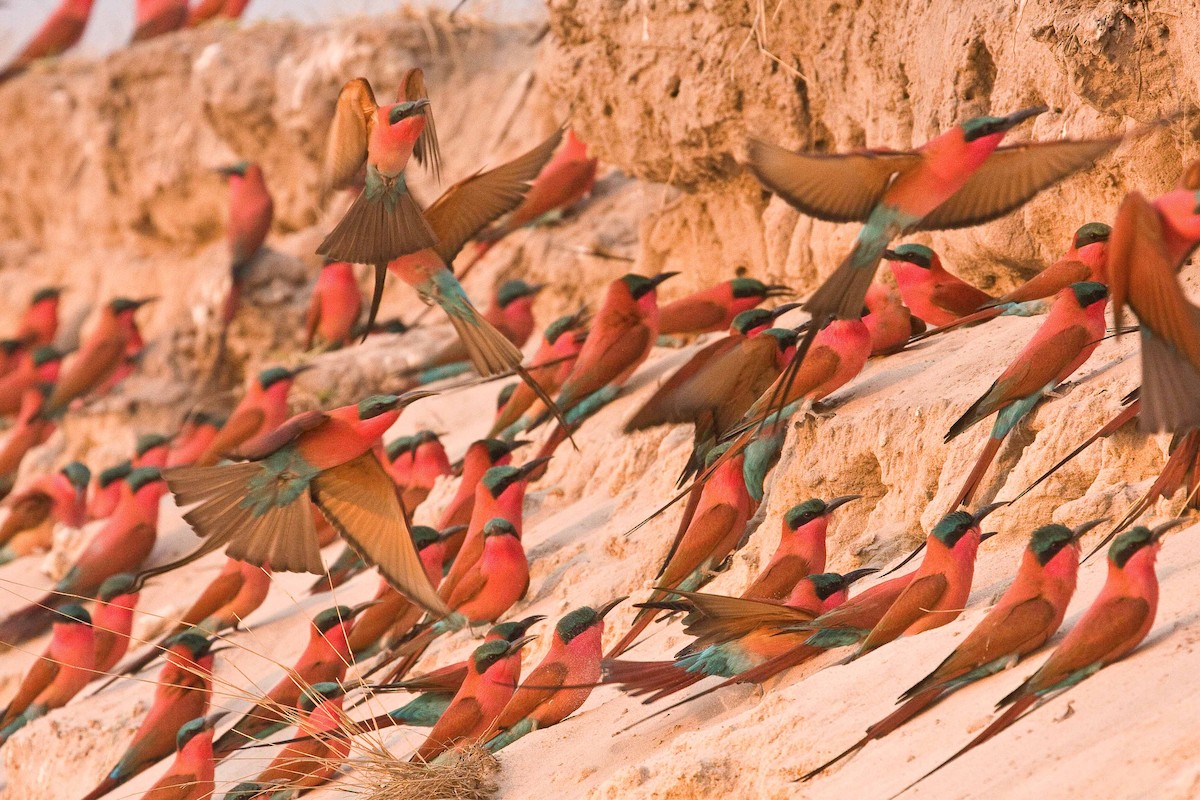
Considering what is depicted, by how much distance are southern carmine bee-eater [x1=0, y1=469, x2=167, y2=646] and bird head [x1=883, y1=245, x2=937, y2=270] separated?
4061 millimetres

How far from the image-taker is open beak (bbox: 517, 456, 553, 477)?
20.1 ft

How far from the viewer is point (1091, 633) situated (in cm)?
326

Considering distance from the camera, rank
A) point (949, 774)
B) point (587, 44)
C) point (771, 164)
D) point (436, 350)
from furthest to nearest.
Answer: point (436, 350) < point (587, 44) < point (771, 164) < point (949, 774)

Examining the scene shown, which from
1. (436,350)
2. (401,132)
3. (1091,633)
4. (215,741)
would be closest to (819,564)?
(1091,633)

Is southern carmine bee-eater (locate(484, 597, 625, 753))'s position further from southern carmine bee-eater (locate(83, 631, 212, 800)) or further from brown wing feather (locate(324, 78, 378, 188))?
brown wing feather (locate(324, 78, 378, 188))

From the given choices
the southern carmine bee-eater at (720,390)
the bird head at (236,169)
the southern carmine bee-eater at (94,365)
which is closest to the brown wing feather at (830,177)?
the southern carmine bee-eater at (720,390)

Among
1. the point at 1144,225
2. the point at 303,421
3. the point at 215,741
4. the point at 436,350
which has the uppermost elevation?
the point at 1144,225

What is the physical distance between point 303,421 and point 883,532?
171 centimetres

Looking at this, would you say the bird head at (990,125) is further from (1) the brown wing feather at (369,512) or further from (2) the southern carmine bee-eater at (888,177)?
(1) the brown wing feather at (369,512)

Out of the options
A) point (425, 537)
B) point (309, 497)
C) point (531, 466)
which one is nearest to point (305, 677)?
point (425, 537)

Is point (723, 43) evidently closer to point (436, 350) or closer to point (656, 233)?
point (656, 233)

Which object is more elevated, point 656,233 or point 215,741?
point 656,233

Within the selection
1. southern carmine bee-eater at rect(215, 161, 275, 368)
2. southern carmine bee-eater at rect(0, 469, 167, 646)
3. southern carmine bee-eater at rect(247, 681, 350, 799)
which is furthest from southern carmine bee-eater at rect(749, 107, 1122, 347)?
southern carmine bee-eater at rect(215, 161, 275, 368)

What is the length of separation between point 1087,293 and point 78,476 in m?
6.44
